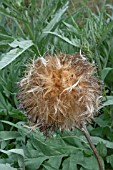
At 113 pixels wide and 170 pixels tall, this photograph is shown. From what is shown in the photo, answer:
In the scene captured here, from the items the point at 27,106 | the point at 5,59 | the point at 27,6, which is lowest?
the point at 27,106

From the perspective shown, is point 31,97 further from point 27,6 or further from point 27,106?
point 27,6

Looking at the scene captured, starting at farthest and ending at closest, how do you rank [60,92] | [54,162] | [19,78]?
[19,78] → [54,162] → [60,92]

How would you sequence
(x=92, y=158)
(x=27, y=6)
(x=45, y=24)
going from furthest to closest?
(x=45, y=24) → (x=27, y=6) → (x=92, y=158)

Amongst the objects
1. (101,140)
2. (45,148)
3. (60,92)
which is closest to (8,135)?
(45,148)

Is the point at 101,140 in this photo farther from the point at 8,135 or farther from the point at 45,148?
the point at 8,135

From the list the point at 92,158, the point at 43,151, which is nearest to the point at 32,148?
the point at 43,151

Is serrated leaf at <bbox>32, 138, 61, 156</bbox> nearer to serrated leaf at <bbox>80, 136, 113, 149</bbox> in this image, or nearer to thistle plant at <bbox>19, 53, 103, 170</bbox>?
serrated leaf at <bbox>80, 136, 113, 149</bbox>
